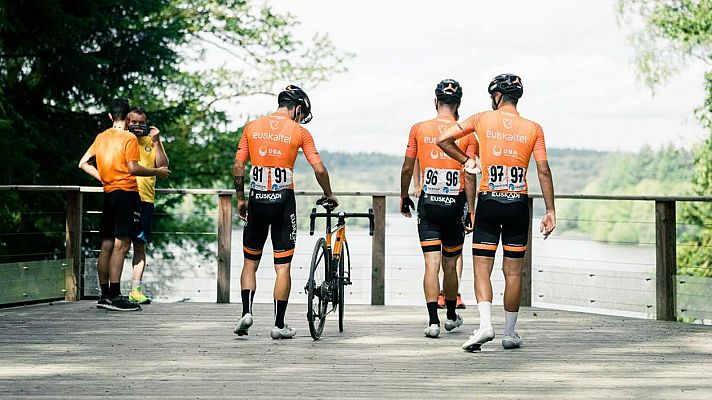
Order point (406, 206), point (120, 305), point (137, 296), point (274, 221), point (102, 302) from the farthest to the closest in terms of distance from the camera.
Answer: point (137, 296)
point (102, 302)
point (120, 305)
point (406, 206)
point (274, 221)

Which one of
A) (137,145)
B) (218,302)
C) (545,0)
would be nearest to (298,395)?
(137,145)

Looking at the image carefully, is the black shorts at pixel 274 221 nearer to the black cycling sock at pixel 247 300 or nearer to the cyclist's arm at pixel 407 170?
the black cycling sock at pixel 247 300

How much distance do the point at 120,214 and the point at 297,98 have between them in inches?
93.9

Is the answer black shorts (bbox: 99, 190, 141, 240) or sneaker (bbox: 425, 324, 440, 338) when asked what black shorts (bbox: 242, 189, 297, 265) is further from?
black shorts (bbox: 99, 190, 141, 240)

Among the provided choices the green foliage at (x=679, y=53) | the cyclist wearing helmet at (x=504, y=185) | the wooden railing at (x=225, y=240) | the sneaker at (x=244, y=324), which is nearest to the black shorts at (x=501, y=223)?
the cyclist wearing helmet at (x=504, y=185)

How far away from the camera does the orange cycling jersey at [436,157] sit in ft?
23.5

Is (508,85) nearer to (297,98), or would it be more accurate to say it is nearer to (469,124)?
(469,124)

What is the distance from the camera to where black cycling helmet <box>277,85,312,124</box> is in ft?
22.8

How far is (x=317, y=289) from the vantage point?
22.5ft

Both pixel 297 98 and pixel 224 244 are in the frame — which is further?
pixel 224 244

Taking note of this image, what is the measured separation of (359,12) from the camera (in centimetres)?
4309

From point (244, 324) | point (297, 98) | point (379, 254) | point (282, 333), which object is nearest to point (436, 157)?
point (297, 98)

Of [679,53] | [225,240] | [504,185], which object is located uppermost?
[679,53]

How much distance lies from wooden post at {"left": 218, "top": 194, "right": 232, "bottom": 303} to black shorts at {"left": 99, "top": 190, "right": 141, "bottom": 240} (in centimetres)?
103
